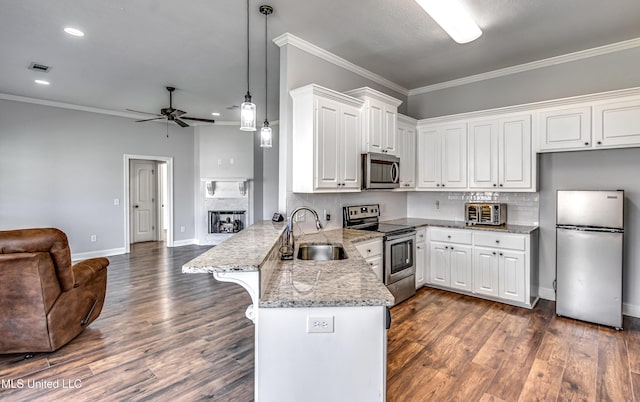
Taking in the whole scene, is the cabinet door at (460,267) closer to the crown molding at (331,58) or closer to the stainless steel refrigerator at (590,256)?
the stainless steel refrigerator at (590,256)

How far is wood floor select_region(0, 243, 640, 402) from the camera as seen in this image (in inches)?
85.8

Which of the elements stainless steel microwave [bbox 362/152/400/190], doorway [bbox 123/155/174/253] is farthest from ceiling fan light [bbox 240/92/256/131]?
doorway [bbox 123/155/174/253]

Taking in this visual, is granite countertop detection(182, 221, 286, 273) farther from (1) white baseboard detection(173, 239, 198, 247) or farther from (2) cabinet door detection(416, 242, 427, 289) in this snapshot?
(1) white baseboard detection(173, 239, 198, 247)

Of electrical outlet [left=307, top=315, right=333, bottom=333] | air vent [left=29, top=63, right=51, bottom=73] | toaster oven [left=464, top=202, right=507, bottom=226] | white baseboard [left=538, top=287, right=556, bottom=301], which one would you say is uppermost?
air vent [left=29, top=63, right=51, bottom=73]

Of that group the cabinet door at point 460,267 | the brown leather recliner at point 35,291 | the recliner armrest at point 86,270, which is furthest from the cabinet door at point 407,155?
the brown leather recliner at point 35,291

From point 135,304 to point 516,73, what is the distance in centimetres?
548

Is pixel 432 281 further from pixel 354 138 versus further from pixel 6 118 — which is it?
pixel 6 118

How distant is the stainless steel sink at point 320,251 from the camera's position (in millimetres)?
2840

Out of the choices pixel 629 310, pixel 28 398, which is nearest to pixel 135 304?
pixel 28 398

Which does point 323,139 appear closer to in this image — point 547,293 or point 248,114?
point 248,114

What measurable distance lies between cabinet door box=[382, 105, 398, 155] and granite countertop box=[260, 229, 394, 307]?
1.92m

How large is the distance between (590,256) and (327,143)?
2863 mm

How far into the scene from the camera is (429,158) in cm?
460

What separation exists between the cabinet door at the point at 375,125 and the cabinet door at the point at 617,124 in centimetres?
216
